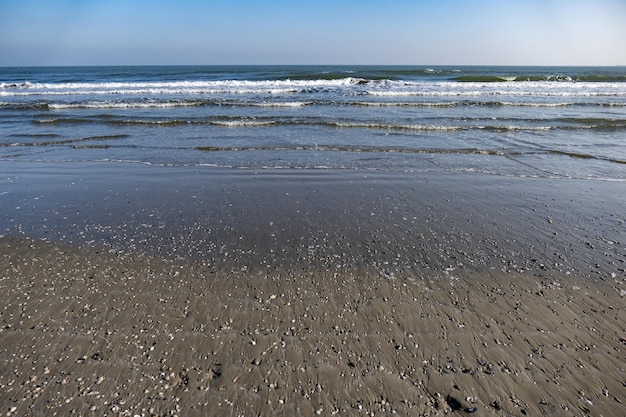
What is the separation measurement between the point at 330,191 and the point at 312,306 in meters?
4.40

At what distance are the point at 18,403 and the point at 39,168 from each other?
9.46m

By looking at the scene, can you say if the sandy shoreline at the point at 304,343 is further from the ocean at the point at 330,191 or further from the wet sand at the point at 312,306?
the ocean at the point at 330,191

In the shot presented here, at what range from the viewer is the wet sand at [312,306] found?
10.5ft

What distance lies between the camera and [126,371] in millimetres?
3379

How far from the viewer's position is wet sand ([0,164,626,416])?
10.5ft

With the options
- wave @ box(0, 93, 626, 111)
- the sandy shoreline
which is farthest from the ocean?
wave @ box(0, 93, 626, 111)

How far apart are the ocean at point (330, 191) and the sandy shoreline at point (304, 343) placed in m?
0.52

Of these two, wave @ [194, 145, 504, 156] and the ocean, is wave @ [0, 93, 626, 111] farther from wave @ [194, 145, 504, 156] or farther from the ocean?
wave @ [194, 145, 504, 156]

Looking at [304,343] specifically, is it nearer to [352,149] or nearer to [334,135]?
[352,149]

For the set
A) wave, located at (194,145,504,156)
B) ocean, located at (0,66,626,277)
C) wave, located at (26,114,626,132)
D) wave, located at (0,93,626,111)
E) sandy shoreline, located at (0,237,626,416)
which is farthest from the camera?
wave, located at (0,93,626,111)

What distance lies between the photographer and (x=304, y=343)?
3738 millimetres

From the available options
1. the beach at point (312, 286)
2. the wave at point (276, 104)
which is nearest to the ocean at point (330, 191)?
the beach at point (312, 286)

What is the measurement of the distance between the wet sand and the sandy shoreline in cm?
2

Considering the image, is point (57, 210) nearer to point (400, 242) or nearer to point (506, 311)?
point (400, 242)
